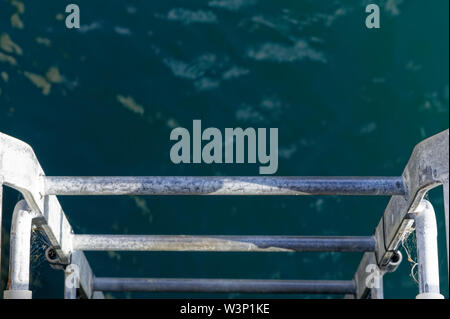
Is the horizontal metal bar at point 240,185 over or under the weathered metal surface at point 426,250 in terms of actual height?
over

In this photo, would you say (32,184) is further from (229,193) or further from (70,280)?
(70,280)

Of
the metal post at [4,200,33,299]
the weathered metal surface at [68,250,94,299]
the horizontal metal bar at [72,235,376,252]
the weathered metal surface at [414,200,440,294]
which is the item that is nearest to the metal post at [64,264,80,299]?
the weathered metal surface at [68,250,94,299]

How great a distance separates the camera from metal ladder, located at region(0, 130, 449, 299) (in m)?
3.21

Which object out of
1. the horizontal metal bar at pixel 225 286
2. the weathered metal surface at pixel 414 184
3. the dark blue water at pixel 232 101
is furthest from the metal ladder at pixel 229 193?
the dark blue water at pixel 232 101

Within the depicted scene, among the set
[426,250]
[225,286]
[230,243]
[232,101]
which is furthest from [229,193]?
[232,101]

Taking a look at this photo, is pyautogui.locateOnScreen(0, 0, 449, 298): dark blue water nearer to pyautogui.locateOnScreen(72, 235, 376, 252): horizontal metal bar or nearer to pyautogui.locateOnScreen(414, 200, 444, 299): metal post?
pyautogui.locateOnScreen(72, 235, 376, 252): horizontal metal bar

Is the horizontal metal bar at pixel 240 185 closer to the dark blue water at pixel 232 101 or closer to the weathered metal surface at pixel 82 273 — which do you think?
the weathered metal surface at pixel 82 273

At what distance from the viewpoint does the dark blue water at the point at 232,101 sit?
6816mm

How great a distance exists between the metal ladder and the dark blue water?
2.21 metres

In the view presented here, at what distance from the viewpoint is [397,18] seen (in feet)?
23.2

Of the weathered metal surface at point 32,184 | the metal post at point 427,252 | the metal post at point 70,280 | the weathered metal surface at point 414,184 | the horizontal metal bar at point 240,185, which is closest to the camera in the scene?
the weathered metal surface at point 414,184

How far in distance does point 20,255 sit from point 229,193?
113 centimetres

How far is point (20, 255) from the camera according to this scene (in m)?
3.45

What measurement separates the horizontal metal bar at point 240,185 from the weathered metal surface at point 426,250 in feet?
0.52
